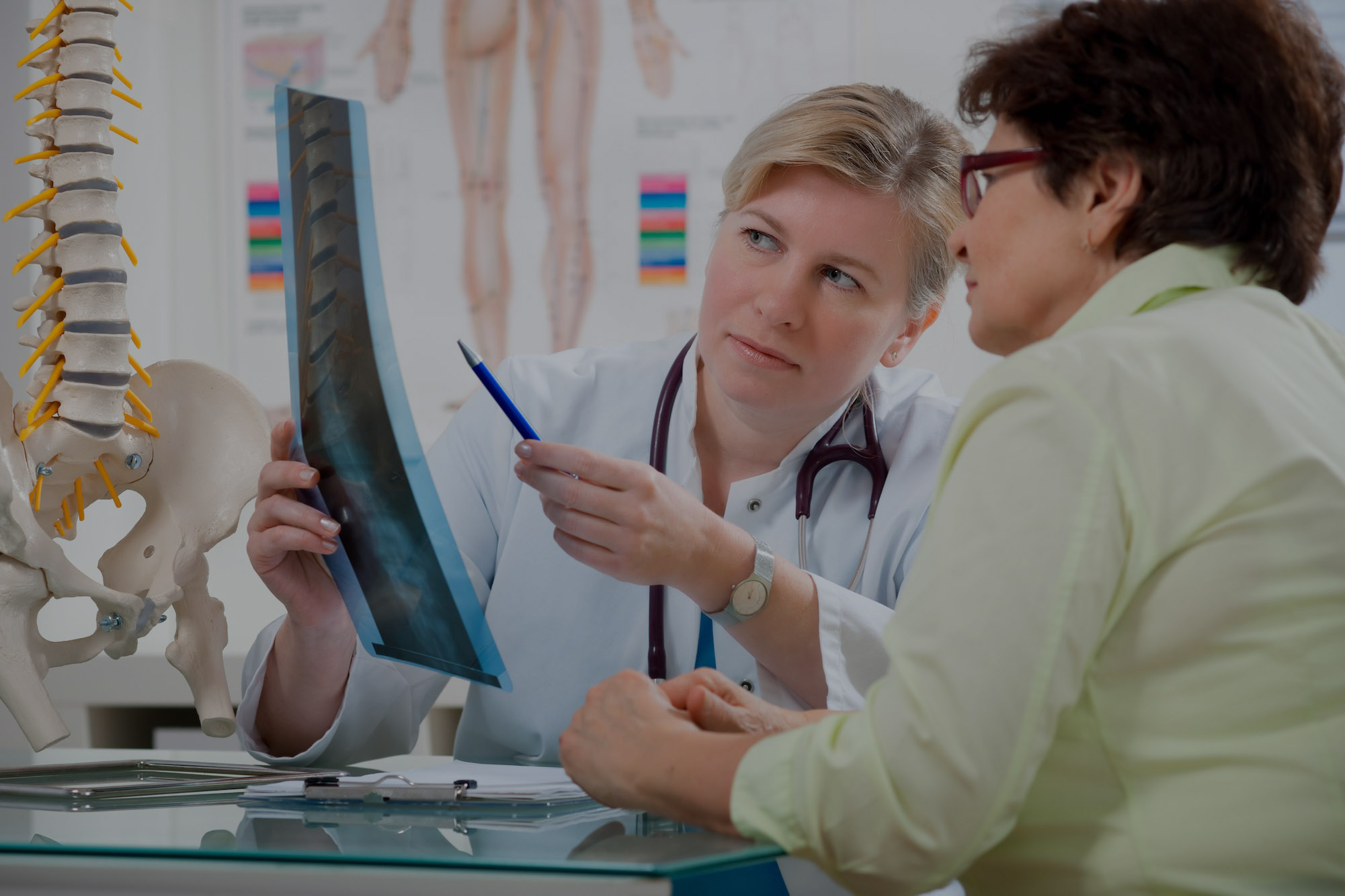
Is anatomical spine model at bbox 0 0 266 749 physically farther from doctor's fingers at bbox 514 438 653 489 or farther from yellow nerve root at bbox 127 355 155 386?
doctor's fingers at bbox 514 438 653 489

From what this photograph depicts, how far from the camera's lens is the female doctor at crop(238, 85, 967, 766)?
128cm

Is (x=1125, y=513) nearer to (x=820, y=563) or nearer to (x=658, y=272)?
Result: (x=820, y=563)

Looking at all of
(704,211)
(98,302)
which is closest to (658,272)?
(704,211)

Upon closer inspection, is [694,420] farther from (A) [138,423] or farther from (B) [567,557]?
(A) [138,423]

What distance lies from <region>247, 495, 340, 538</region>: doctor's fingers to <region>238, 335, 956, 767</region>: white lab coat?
23 centimetres

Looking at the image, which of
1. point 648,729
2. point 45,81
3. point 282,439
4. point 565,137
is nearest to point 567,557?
point 282,439

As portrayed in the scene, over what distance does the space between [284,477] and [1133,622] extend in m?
0.80

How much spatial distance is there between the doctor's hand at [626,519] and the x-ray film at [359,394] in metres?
0.12

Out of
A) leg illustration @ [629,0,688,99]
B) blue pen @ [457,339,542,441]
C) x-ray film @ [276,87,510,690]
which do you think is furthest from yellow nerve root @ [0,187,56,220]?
leg illustration @ [629,0,688,99]

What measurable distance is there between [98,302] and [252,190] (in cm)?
160

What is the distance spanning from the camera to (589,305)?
2701 millimetres

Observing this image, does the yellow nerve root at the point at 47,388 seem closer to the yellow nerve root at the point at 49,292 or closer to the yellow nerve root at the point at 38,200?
the yellow nerve root at the point at 49,292

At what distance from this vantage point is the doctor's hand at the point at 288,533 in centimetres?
116

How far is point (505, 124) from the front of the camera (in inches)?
106
